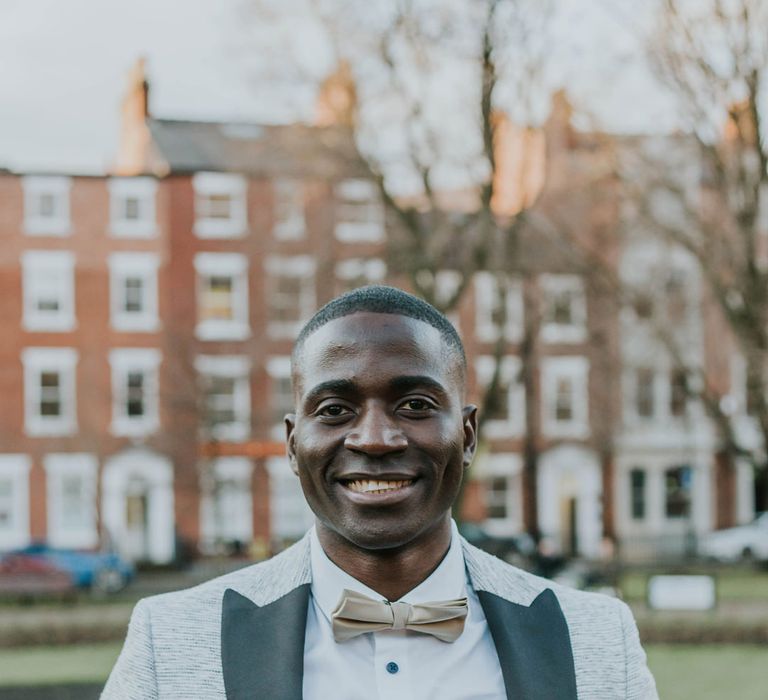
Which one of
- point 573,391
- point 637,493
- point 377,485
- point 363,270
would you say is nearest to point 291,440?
point 377,485

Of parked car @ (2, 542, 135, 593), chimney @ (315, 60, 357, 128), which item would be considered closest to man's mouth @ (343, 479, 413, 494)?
chimney @ (315, 60, 357, 128)

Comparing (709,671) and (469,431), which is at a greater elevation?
(469,431)

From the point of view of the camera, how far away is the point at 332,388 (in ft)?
8.44

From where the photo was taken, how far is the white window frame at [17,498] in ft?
120

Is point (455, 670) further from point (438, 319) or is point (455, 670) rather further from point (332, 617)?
point (438, 319)

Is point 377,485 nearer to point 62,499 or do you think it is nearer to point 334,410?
point 334,410

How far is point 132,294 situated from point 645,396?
53.8 feet

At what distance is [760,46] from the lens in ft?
72.9

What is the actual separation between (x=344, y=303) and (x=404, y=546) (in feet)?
1.57

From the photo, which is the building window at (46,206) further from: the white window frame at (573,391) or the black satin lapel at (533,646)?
the black satin lapel at (533,646)

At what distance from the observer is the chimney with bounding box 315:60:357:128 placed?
80.3ft

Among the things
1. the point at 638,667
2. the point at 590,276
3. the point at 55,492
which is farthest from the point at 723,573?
the point at 638,667

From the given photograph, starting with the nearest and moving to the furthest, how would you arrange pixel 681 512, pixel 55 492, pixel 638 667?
pixel 638 667, pixel 55 492, pixel 681 512

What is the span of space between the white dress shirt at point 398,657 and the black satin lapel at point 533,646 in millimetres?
44
